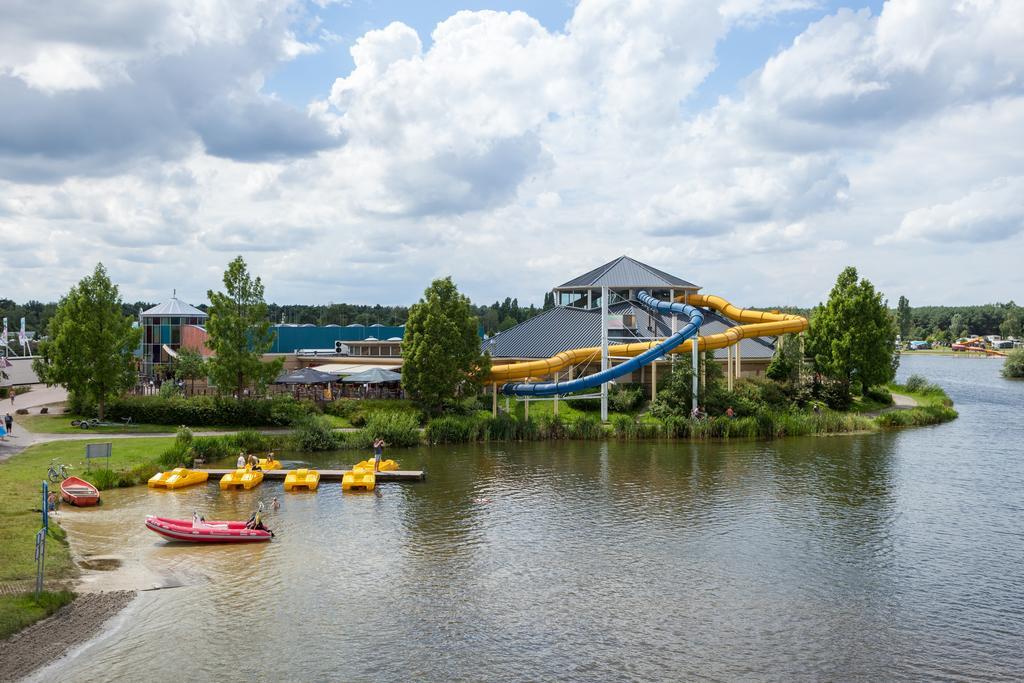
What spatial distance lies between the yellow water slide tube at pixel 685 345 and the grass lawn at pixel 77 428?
1736 cm

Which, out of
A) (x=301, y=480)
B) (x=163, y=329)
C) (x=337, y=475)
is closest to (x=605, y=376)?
(x=337, y=475)

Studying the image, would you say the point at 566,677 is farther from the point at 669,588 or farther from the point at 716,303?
the point at 716,303

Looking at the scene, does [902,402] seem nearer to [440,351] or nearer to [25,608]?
[440,351]

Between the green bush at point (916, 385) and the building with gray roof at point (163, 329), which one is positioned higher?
the building with gray roof at point (163, 329)

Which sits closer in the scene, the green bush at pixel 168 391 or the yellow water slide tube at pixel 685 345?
the green bush at pixel 168 391

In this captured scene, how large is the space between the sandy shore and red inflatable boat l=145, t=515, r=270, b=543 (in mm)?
5219

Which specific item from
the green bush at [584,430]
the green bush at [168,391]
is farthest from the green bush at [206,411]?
the green bush at [584,430]

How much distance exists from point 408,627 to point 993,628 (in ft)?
48.4

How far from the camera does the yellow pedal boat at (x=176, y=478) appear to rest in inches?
1442

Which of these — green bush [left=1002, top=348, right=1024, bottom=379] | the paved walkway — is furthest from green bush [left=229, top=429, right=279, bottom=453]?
green bush [left=1002, top=348, right=1024, bottom=379]

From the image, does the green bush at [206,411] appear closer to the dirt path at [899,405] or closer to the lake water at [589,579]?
the lake water at [589,579]

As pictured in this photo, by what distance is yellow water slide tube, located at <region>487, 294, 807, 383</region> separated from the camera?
181 ft

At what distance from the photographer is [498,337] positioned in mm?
69938

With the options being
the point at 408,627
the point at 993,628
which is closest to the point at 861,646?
the point at 993,628
